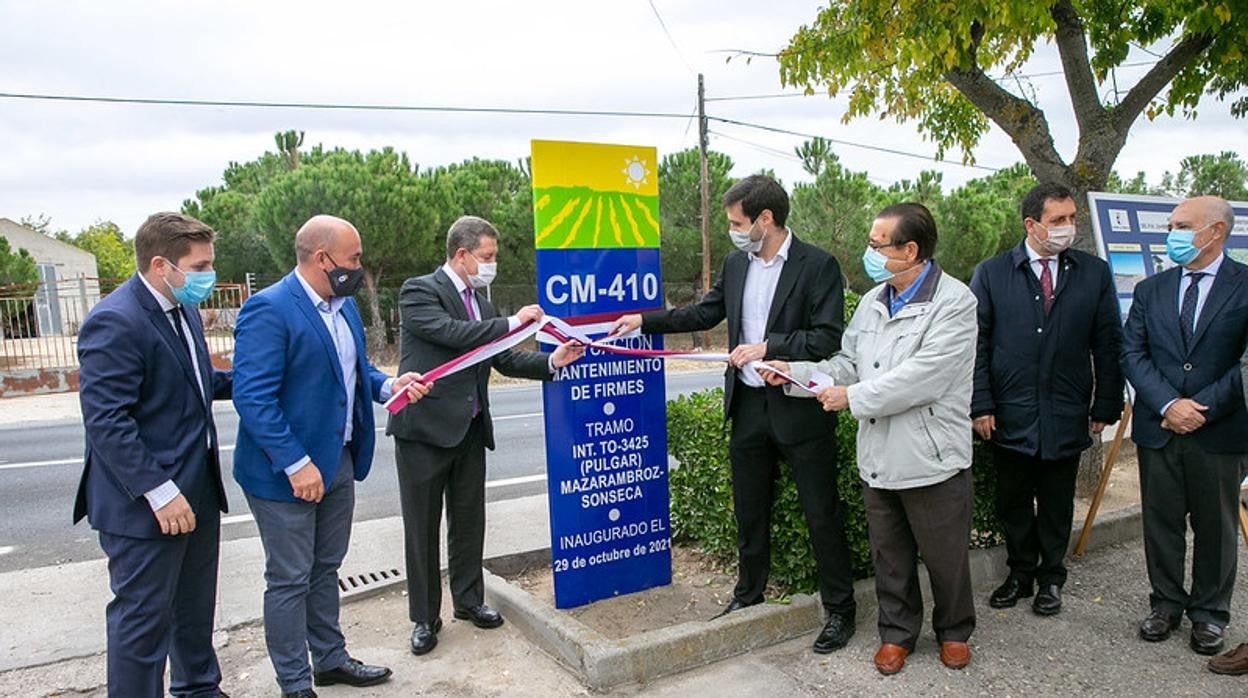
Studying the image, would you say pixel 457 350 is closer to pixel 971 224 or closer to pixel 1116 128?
pixel 1116 128

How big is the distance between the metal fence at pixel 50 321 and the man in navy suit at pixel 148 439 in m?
15.5

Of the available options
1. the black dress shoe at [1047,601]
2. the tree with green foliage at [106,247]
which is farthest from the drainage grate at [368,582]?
the tree with green foliage at [106,247]

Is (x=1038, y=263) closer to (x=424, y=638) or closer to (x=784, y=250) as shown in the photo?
(x=784, y=250)

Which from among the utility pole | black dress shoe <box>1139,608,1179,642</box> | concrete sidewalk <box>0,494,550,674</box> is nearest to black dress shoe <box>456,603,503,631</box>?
concrete sidewalk <box>0,494,550,674</box>

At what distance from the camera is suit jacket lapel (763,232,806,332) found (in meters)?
3.86

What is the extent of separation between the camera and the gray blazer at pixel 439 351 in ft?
12.6

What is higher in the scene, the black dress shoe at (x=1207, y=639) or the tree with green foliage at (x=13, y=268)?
the tree with green foliage at (x=13, y=268)

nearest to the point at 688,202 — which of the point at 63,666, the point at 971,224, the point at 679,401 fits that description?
the point at 971,224

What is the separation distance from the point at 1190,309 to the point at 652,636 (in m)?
2.85

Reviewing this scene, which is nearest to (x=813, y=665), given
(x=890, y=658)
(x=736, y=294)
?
(x=890, y=658)

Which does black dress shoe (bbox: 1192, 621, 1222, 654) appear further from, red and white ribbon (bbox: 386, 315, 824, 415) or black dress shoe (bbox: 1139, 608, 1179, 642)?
red and white ribbon (bbox: 386, 315, 824, 415)

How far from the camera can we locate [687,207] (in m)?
25.6

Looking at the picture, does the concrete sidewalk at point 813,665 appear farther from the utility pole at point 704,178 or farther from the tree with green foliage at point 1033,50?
the utility pole at point 704,178

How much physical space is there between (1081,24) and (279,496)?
6.03 meters
